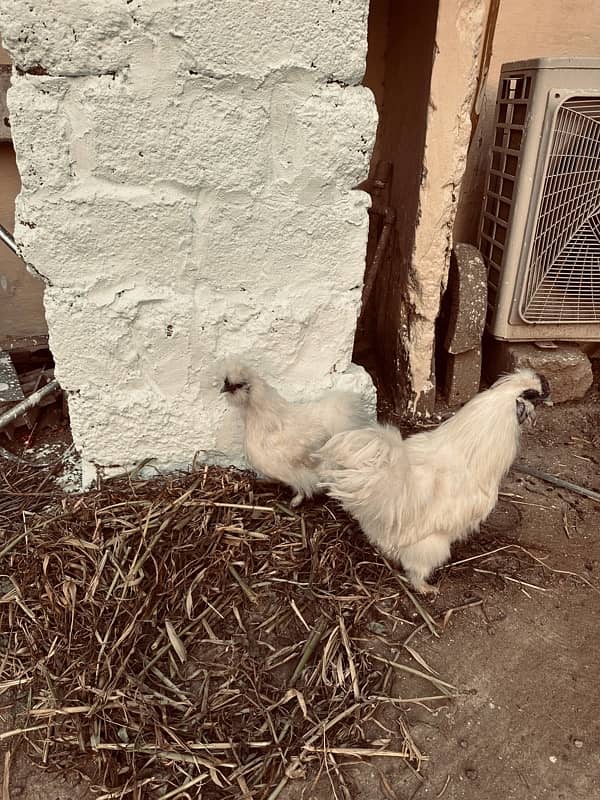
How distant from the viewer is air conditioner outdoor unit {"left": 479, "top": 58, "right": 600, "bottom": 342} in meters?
2.72

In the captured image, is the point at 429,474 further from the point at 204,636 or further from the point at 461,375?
the point at 461,375

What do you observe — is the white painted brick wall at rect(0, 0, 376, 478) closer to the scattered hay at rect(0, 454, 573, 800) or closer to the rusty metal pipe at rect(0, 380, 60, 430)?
the scattered hay at rect(0, 454, 573, 800)

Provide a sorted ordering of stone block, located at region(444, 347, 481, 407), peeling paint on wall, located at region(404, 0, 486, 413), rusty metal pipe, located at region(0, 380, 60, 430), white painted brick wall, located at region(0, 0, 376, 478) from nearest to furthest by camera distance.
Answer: white painted brick wall, located at region(0, 0, 376, 478) < peeling paint on wall, located at region(404, 0, 486, 413) < rusty metal pipe, located at region(0, 380, 60, 430) < stone block, located at region(444, 347, 481, 407)

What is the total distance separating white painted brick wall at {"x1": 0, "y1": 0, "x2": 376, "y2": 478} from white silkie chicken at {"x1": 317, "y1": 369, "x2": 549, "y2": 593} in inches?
19.3

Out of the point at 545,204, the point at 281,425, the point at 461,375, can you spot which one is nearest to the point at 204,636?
the point at 281,425

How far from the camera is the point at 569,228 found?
2936 mm

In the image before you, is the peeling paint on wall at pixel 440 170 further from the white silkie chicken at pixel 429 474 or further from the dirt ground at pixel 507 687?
the white silkie chicken at pixel 429 474

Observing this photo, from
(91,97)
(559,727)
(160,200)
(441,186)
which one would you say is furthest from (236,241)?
(559,727)

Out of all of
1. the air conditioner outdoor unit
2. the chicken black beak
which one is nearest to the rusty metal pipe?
the chicken black beak

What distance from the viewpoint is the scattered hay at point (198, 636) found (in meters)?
1.60

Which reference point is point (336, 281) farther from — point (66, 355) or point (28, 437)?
point (28, 437)

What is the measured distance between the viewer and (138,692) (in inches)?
66.4

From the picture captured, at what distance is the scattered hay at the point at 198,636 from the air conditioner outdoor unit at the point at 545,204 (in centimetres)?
158

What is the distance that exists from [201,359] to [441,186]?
1360mm
